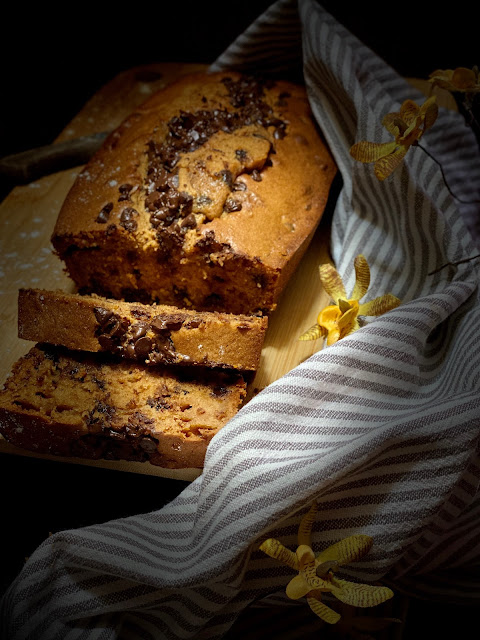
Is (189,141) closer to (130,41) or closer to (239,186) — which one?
(239,186)

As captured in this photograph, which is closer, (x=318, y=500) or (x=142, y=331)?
(x=318, y=500)

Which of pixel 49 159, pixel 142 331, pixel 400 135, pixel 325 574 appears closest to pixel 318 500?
pixel 325 574

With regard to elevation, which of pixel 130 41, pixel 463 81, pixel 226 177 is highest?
pixel 463 81

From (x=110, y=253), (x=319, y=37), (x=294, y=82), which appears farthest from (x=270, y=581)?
(x=294, y=82)

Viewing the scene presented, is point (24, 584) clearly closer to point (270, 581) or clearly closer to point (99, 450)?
point (99, 450)

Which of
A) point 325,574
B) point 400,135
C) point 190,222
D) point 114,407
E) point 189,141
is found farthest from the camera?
point 189,141

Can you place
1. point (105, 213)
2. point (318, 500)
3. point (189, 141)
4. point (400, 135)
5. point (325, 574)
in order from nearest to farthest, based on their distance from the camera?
1. point (325, 574)
2. point (318, 500)
3. point (400, 135)
4. point (105, 213)
5. point (189, 141)

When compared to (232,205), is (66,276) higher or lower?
lower

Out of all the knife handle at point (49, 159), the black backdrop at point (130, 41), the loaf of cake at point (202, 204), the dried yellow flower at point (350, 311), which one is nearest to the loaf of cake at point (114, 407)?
the dried yellow flower at point (350, 311)

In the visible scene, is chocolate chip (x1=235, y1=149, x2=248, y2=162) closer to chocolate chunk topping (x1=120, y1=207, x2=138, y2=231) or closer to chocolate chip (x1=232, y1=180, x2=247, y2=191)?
chocolate chip (x1=232, y1=180, x2=247, y2=191)
